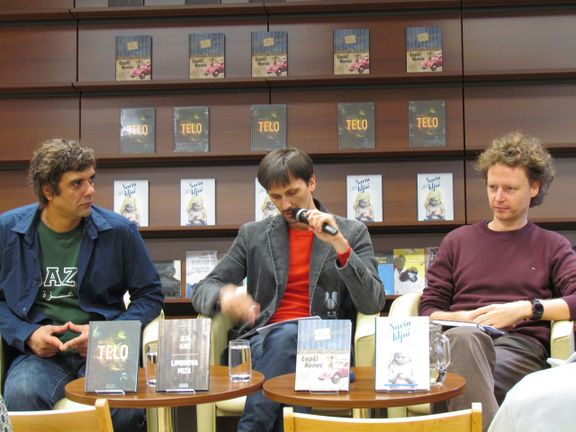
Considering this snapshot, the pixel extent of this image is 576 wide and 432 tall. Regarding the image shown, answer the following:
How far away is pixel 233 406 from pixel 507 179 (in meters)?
1.29

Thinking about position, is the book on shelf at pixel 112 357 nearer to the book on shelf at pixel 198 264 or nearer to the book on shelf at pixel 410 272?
the book on shelf at pixel 198 264

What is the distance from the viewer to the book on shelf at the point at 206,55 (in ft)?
14.8

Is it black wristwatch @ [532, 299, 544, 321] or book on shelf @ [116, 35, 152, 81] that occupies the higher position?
book on shelf @ [116, 35, 152, 81]

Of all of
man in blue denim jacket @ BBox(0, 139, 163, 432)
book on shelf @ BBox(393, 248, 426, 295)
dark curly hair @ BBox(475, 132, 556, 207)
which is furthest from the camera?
book on shelf @ BBox(393, 248, 426, 295)

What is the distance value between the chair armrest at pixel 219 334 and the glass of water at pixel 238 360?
62 centimetres

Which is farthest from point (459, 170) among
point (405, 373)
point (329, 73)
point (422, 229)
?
point (405, 373)

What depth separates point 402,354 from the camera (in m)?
2.20

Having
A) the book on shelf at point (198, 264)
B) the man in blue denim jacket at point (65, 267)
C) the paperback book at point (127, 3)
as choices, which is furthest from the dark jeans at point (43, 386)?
the paperback book at point (127, 3)

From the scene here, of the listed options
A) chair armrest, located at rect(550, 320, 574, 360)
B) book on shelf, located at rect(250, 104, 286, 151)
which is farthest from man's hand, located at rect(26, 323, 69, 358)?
book on shelf, located at rect(250, 104, 286, 151)

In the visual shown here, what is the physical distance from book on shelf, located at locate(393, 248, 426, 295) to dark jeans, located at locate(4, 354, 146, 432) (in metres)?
1.83

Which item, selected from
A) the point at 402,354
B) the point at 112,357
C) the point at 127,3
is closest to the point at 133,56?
the point at 127,3

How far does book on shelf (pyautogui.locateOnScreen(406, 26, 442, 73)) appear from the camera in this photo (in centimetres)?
438

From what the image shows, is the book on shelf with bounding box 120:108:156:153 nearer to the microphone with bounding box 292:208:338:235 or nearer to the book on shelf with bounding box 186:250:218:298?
the book on shelf with bounding box 186:250:218:298

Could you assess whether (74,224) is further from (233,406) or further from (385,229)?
(385,229)
